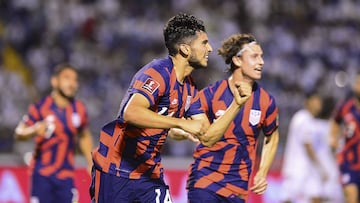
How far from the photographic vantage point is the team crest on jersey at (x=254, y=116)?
7711 millimetres

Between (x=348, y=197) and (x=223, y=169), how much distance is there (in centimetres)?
412

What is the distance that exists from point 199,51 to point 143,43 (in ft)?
37.0

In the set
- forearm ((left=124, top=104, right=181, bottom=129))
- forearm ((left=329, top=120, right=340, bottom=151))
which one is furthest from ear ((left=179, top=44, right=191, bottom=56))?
forearm ((left=329, top=120, right=340, bottom=151))

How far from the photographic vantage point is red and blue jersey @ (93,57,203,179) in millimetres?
6121

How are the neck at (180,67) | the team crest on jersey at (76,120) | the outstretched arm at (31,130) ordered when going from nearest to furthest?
the neck at (180,67)
the outstretched arm at (31,130)
the team crest on jersey at (76,120)

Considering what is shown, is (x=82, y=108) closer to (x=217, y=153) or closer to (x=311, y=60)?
(x=217, y=153)

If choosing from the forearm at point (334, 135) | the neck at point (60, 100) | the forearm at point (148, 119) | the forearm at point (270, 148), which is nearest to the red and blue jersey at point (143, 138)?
the forearm at point (148, 119)

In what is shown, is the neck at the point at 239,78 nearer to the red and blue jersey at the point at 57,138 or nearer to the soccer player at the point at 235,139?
the soccer player at the point at 235,139

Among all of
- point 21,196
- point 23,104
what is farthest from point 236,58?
point 23,104

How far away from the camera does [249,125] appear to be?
7.70m

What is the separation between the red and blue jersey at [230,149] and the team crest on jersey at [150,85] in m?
1.75

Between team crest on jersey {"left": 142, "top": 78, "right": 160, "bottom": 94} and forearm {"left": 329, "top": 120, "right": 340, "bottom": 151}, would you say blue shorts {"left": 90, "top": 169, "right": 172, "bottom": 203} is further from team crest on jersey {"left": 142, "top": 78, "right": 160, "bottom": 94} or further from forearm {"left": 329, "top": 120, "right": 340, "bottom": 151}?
forearm {"left": 329, "top": 120, "right": 340, "bottom": 151}

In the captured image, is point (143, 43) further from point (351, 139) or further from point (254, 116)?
point (254, 116)

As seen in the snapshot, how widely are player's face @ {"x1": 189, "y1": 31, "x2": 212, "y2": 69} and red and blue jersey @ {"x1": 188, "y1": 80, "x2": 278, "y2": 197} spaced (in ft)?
4.70
